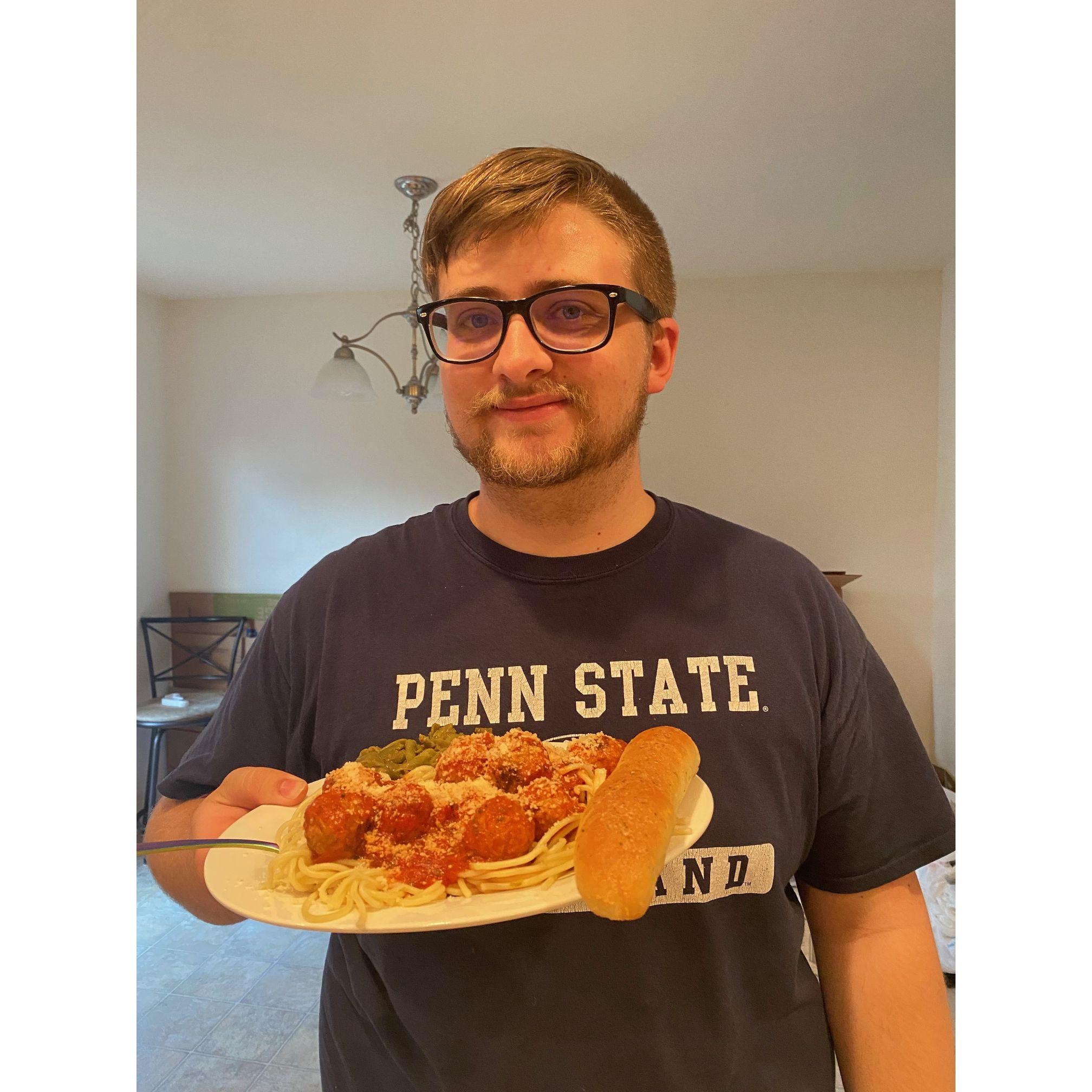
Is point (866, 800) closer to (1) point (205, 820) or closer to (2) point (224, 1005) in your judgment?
(1) point (205, 820)

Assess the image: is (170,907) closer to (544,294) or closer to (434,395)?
(434,395)

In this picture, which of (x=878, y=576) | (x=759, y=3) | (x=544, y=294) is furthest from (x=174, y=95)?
(x=878, y=576)

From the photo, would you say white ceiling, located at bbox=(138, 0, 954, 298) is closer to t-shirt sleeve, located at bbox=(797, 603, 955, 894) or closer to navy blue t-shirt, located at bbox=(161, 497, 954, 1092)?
navy blue t-shirt, located at bbox=(161, 497, 954, 1092)

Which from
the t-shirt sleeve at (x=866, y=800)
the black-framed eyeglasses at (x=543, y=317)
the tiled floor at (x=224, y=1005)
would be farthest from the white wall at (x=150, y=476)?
the t-shirt sleeve at (x=866, y=800)

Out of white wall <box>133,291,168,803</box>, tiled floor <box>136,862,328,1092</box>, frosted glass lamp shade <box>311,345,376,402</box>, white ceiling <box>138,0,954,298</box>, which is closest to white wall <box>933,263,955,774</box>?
white ceiling <box>138,0,954,298</box>

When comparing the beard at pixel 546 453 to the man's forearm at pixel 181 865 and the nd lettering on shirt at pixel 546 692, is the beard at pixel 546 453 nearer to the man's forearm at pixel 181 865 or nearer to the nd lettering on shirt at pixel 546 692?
the nd lettering on shirt at pixel 546 692
